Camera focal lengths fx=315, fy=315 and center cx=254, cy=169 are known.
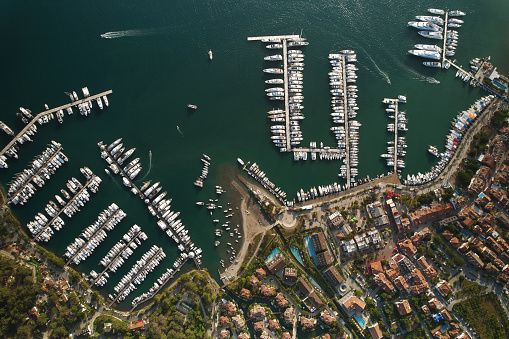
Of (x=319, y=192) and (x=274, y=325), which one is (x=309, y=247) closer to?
(x=319, y=192)

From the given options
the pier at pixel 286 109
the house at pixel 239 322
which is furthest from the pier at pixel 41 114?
the house at pixel 239 322

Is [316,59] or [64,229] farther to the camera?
[316,59]

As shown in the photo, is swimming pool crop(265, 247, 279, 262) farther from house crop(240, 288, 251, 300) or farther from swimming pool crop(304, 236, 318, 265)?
house crop(240, 288, 251, 300)

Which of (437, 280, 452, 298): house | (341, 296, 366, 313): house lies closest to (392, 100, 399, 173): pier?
(437, 280, 452, 298): house

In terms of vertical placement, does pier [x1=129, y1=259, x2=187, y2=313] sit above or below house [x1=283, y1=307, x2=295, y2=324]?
above

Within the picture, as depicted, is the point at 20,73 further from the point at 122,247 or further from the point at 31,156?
the point at 122,247

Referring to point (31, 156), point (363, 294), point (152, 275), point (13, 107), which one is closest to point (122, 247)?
point (152, 275)
